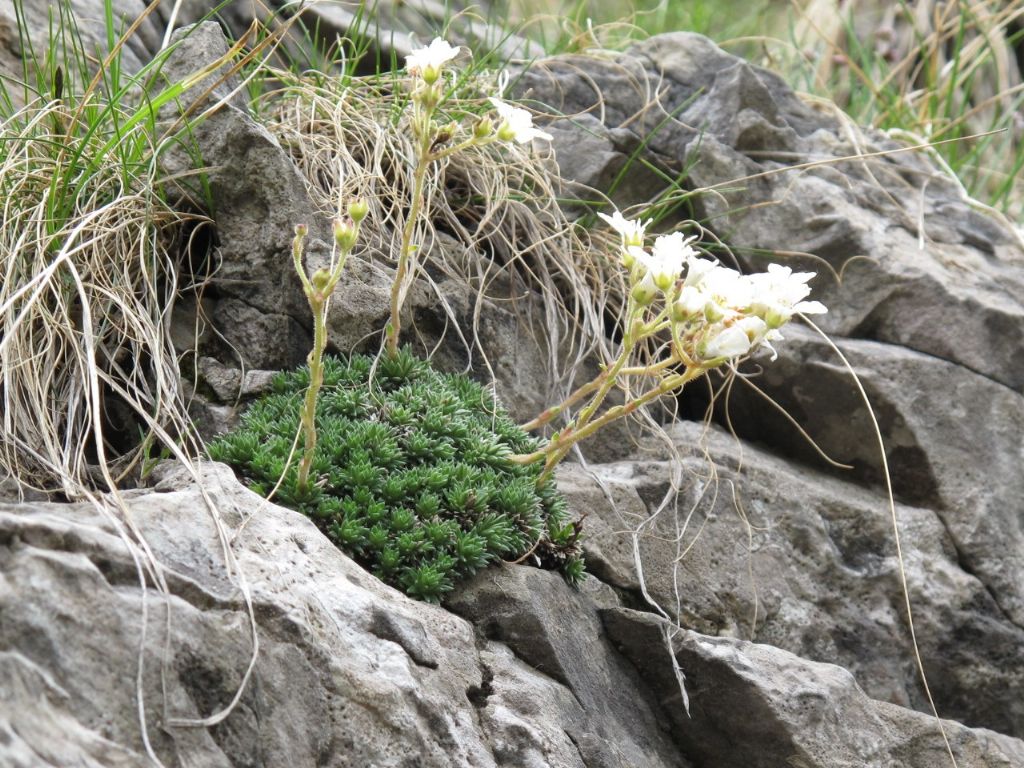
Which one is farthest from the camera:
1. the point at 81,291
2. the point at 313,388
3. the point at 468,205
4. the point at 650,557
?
the point at 468,205

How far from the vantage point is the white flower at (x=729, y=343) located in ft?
7.33

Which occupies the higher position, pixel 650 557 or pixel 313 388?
pixel 313 388

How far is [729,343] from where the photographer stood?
7.36 ft

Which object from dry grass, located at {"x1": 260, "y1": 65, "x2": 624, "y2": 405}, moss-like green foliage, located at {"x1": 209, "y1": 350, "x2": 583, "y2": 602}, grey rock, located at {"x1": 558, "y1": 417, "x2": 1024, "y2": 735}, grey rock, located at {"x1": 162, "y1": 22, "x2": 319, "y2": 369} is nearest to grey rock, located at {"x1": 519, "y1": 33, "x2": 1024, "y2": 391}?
dry grass, located at {"x1": 260, "y1": 65, "x2": 624, "y2": 405}

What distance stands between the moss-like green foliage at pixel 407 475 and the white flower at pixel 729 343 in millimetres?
587

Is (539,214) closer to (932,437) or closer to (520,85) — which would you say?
(520,85)

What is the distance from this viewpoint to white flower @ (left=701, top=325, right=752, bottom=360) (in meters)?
2.23

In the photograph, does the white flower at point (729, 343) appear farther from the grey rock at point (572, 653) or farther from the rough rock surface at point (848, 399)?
the rough rock surface at point (848, 399)

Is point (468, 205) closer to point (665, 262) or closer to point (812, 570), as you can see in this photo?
point (665, 262)

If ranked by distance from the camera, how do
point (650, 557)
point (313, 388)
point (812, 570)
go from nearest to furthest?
point (313, 388) < point (650, 557) < point (812, 570)

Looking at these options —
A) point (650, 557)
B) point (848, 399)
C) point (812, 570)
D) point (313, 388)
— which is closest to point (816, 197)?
point (848, 399)

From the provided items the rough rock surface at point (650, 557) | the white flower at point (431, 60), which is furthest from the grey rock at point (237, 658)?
the white flower at point (431, 60)

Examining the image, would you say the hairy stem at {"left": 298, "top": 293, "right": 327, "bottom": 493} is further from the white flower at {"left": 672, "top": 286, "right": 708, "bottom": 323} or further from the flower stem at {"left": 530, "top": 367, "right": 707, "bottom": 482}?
the white flower at {"left": 672, "top": 286, "right": 708, "bottom": 323}

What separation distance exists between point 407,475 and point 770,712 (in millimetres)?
953
